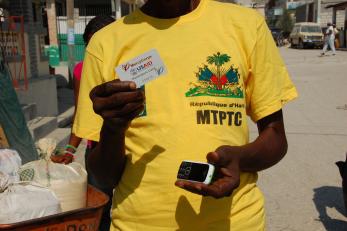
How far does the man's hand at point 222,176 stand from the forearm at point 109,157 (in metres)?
0.24

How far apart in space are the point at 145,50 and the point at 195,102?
0.78ft

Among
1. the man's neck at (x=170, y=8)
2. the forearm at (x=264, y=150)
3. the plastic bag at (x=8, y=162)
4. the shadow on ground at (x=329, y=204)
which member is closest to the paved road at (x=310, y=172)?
the shadow on ground at (x=329, y=204)

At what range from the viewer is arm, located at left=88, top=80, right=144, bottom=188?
1.35m

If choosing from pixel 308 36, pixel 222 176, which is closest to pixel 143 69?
pixel 222 176

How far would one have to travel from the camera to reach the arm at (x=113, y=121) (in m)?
1.35

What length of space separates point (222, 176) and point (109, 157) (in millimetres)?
371

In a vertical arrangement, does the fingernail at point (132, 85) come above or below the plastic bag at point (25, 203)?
above

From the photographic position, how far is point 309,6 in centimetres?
5503

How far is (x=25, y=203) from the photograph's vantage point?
5.47ft

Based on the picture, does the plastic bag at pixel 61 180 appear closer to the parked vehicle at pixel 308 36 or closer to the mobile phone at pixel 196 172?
the mobile phone at pixel 196 172

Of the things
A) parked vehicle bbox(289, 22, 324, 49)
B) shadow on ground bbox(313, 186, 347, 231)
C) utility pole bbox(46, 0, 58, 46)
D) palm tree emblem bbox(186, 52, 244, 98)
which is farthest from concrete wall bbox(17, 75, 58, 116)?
parked vehicle bbox(289, 22, 324, 49)

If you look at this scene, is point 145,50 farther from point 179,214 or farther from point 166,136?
point 179,214

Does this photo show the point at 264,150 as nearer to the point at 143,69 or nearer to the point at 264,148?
the point at 264,148

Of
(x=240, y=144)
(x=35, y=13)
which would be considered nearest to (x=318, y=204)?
(x=240, y=144)
